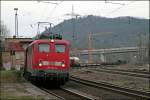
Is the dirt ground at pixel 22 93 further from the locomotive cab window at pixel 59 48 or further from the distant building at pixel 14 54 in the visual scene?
the distant building at pixel 14 54

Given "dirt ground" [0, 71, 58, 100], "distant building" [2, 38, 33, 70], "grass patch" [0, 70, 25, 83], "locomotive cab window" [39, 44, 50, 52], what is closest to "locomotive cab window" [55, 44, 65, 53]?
"locomotive cab window" [39, 44, 50, 52]

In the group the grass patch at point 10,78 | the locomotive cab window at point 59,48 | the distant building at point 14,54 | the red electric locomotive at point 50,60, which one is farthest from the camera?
the distant building at point 14,54

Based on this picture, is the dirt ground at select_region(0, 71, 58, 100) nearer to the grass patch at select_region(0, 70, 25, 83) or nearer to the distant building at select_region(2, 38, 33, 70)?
the grass patch at select_region(0, 70, 25, 83)

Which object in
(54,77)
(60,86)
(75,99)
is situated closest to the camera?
(75,99)

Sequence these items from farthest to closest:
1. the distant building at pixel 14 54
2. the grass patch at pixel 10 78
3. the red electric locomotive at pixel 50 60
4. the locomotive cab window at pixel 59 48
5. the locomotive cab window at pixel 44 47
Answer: the distant building at pixel 14 54
the grass patch at pixel 10 78
the locomotive cab window at pixel 59 48
the locomotive cab window at pixel 44 47
the red electric locomotive at pixel 50 60

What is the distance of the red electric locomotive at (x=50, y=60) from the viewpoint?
27000mm

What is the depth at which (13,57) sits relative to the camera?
216 feet

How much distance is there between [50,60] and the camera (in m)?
27.3

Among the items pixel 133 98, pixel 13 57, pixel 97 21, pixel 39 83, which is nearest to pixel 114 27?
pixel 97 21

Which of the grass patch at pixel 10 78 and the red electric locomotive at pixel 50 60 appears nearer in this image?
the red electric locomotive at pixel 50 60

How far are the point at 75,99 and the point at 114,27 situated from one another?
12219 centimetres

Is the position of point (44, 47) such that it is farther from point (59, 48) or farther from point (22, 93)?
point (22, 93)

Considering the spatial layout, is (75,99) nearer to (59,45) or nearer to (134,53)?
(59,45)

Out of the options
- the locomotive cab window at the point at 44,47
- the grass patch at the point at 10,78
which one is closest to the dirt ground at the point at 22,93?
the locomotive cab window at the point at 44,47
